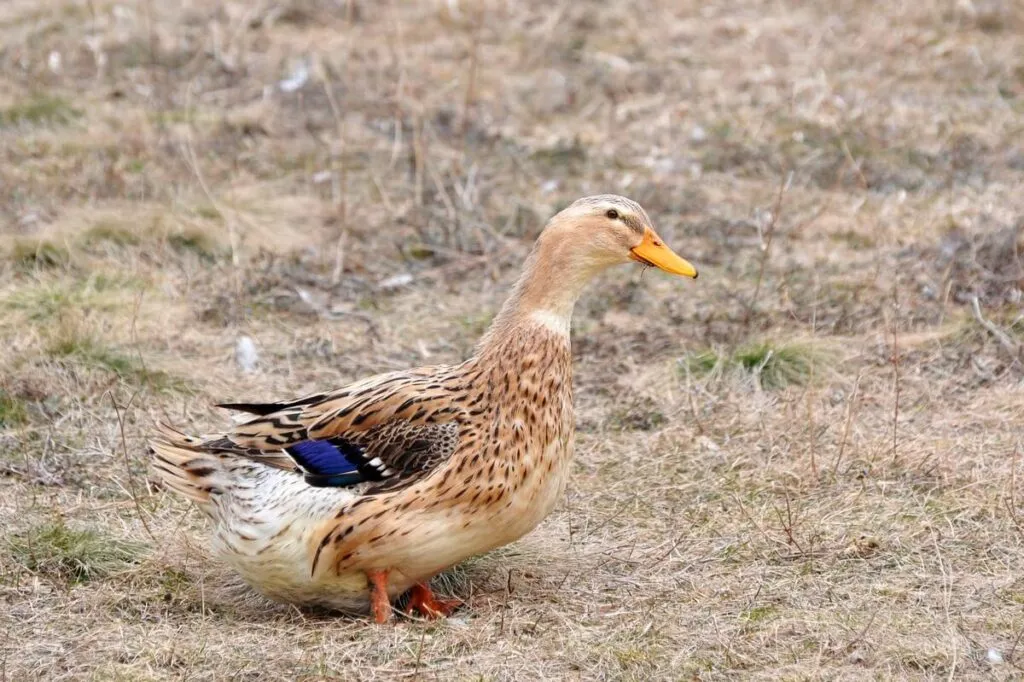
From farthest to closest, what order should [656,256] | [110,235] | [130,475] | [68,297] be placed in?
[110,235]
[68,297]
[130,475]
[656,256]

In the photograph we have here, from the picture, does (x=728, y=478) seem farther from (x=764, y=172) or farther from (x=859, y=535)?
(x=764, y=172)

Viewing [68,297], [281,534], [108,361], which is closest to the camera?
[281,534]

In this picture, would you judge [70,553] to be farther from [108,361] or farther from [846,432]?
[846,432]

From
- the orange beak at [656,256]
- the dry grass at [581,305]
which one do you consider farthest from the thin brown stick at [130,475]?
the orange beak at [656,256]

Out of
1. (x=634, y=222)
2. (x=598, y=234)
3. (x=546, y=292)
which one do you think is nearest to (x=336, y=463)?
(x=546, y=292)

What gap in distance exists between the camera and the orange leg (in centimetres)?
510

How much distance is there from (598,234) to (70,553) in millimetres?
2208

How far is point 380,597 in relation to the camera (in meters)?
5.11

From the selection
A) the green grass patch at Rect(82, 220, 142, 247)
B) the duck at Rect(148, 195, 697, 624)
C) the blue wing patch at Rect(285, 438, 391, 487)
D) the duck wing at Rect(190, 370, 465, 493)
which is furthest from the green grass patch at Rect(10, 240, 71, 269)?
the blue wing patch at Rect(285, 438, 391, 487)

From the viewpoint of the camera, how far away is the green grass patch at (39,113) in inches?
415

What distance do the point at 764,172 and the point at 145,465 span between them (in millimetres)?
5102

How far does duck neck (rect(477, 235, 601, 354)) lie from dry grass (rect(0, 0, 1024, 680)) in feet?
3.00

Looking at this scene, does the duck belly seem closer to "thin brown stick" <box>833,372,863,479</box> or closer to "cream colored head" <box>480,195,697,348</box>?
"cream colored head" <box>480,195,697,348</box>

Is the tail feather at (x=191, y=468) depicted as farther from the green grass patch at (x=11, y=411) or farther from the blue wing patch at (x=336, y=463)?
the green grass patch at (x=11, y=411)
